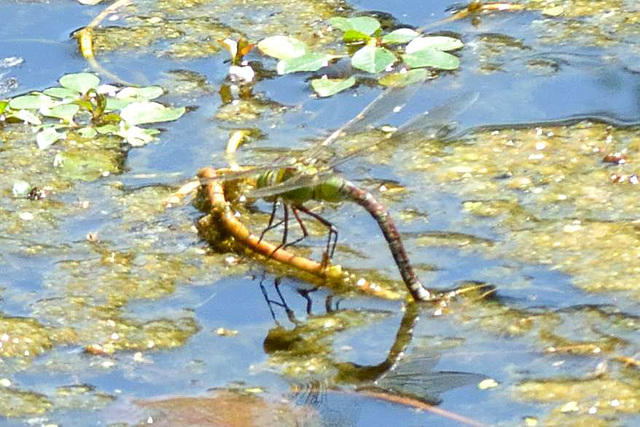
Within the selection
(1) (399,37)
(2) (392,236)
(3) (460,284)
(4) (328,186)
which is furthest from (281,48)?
(3) (460,284)

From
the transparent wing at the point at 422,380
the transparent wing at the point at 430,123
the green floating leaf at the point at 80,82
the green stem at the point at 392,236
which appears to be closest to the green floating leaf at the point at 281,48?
the green floating leaf at the point at 80,82

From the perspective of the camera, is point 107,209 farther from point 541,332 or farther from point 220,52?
point 541,332

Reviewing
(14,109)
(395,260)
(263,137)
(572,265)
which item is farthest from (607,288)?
(14,109)

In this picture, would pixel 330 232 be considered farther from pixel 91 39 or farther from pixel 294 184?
pixel 91 39

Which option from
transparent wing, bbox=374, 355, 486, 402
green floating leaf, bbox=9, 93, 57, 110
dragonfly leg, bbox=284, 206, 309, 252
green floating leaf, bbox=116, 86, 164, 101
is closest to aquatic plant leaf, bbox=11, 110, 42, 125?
green floating leaf, bbox=9, 93, 57, 110

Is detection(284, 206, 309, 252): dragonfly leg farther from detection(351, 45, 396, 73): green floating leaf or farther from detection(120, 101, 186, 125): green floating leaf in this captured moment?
detection(351, 45, 396, 73): green floating leaf
